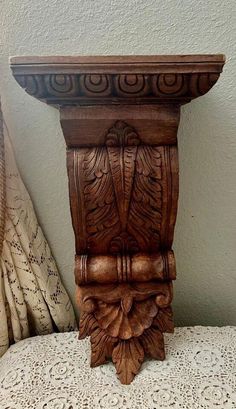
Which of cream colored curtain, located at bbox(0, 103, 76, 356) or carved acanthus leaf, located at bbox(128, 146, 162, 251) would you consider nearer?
carved acanthus leaf, located at bbox(128, 146, 162, 251)

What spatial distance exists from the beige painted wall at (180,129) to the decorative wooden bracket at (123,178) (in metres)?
0.17

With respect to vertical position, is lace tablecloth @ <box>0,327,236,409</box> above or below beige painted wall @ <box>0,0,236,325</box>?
below

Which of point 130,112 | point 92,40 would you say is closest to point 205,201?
point 130,112

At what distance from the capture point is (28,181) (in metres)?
0.73

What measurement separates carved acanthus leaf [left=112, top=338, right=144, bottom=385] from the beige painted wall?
0.21 metres

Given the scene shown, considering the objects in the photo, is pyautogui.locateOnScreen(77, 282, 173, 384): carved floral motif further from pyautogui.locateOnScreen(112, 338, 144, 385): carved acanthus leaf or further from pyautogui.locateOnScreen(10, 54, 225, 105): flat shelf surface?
pyautogui.locateOnScreen(10, 54, 225, 105): flat shelf surface

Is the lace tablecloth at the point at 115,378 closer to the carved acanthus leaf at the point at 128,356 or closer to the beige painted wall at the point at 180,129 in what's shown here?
the carved acanthus leaf at the point at 128,356

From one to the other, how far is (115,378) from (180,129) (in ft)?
1.73

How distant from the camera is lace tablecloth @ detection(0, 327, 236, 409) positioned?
578 millimetres

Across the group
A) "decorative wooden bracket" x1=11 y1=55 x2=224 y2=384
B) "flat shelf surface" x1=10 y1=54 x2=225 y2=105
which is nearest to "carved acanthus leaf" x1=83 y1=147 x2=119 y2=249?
"decorative wooden bracket" x1=11 y1=55 x2=224 y2=384

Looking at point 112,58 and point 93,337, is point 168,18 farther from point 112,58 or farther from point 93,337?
point 93,337

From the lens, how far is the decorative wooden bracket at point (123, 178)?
18.1 inches

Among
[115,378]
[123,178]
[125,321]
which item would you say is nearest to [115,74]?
[123,178]

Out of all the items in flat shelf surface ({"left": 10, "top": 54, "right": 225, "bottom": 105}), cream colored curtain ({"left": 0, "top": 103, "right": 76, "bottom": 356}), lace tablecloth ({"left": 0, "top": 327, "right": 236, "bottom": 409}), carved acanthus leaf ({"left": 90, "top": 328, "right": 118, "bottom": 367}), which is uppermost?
flat shelf surface ({"left": 10, "top": 54, "right": 225, "bottom": 105})
